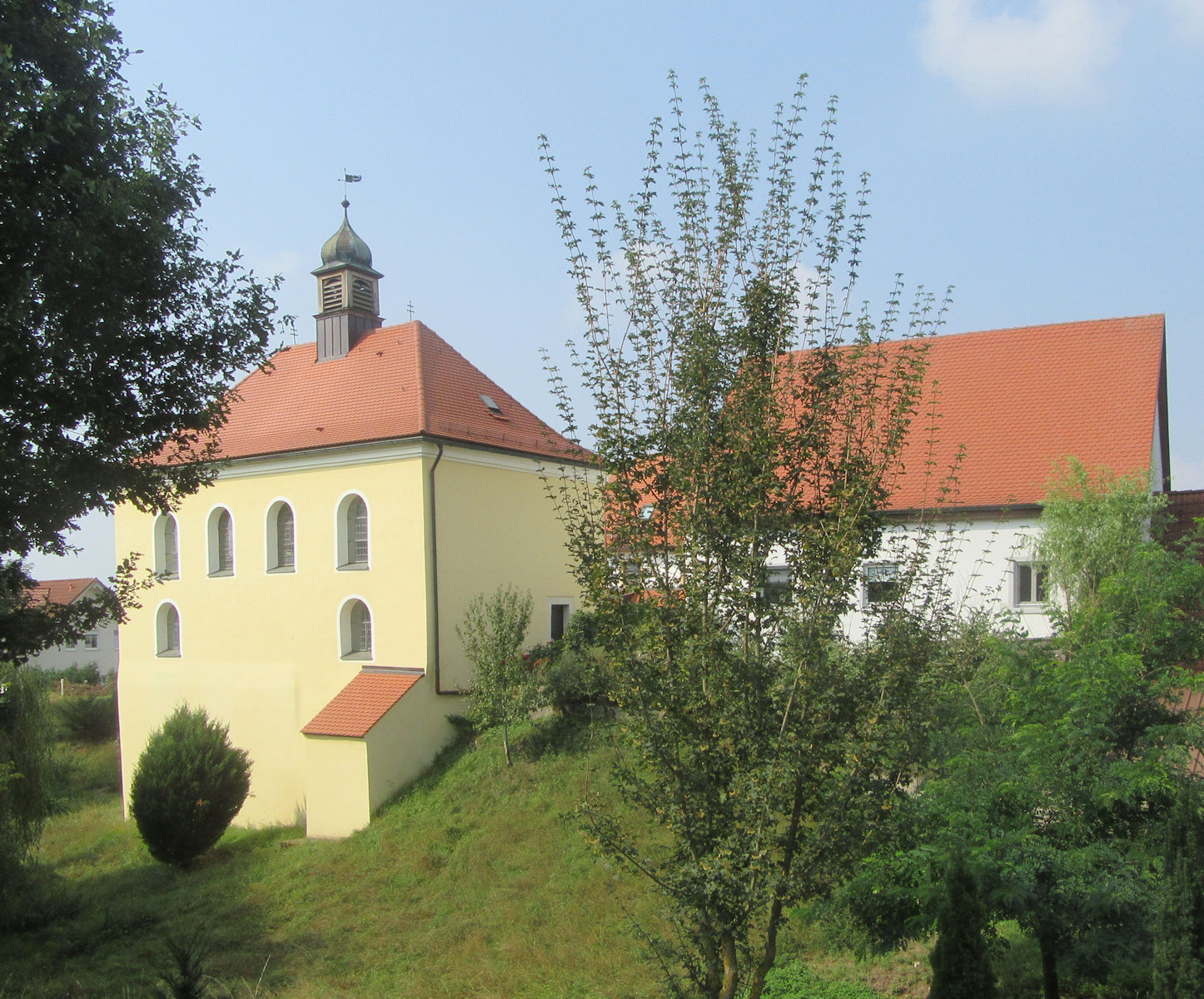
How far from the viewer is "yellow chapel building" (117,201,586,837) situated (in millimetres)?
18797

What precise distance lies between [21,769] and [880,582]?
17119 mm

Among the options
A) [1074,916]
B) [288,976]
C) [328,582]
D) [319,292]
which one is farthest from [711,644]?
[319,292]

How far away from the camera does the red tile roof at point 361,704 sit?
17.9 metres

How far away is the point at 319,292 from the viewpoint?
23.4 meters

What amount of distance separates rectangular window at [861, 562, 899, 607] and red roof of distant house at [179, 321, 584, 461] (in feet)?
47.3

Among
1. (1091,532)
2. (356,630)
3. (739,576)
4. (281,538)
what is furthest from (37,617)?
(281,538)

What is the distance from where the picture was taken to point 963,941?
21.2ft

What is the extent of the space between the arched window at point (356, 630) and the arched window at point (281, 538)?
2174mm

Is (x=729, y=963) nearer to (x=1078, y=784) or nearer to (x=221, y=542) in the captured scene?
(x=1078, y=784)

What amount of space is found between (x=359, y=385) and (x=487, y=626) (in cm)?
662

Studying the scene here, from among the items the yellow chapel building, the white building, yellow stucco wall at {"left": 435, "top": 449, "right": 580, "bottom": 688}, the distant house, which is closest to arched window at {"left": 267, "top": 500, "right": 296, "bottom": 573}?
the yellow chapel building

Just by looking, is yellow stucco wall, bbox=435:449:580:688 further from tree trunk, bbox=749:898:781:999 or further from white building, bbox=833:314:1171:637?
tree trunk, bbox=749:898:781:999

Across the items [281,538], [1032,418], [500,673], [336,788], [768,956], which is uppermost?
[1032,418]

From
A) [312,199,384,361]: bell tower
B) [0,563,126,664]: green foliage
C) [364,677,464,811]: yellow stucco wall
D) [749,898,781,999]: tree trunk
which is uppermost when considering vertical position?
[312,199,384,361]: bell tower
